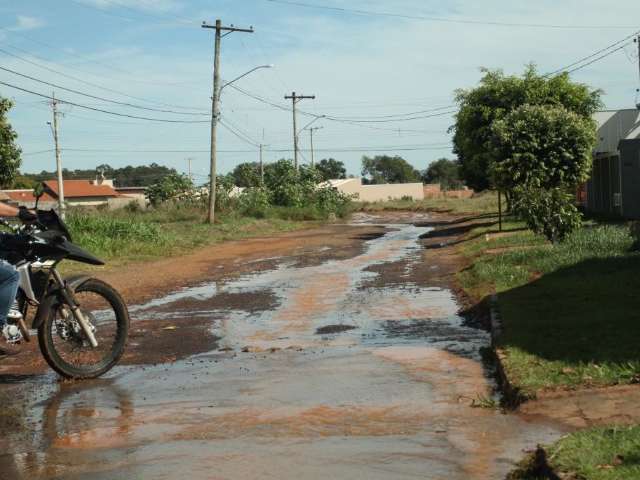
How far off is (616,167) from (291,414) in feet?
97.2

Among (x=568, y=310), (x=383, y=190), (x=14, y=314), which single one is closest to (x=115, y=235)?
(x=568, y=310)

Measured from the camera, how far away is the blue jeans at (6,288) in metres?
7.11

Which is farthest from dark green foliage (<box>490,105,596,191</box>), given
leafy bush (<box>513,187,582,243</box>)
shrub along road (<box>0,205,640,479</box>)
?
shrub along road (<box>0,205,640,479</box>)

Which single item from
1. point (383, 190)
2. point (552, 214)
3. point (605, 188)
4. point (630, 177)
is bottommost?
point (552, 214)

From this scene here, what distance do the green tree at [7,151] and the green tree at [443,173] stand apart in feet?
365

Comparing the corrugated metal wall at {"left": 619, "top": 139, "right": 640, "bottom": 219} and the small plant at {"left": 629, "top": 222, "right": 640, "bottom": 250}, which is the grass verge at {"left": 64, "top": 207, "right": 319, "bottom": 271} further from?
the corrugated metal wall at {"left": 619, "top": 139, "right": 640, "bottom": 219}

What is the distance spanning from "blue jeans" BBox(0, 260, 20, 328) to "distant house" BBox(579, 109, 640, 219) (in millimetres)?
25659

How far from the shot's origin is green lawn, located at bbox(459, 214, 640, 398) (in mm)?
6664

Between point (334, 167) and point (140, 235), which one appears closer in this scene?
point (140, 235)

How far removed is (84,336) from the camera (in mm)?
7879

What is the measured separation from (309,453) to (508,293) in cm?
690

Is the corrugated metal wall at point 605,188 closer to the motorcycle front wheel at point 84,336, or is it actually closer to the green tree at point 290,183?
the green tree at point 290,183

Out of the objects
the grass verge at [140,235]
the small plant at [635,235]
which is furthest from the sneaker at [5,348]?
the grass verge at [140,235]

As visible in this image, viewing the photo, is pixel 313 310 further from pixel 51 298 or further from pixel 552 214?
pixel 552 214
